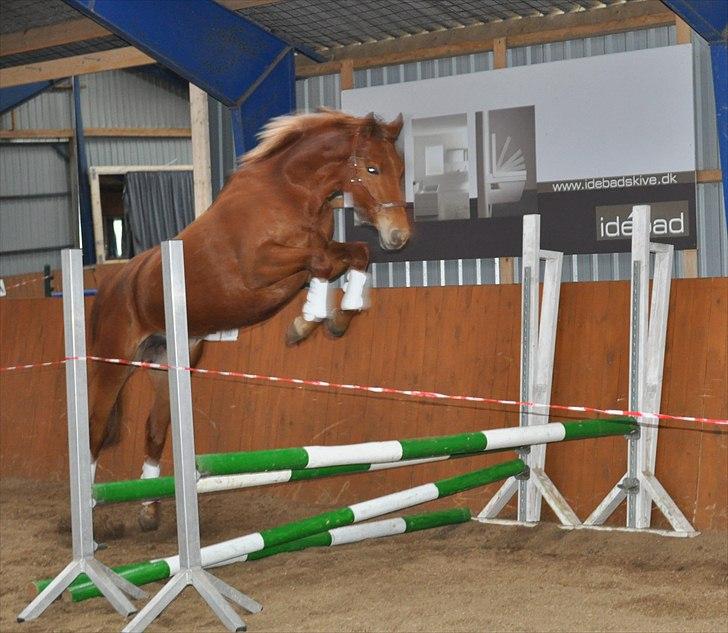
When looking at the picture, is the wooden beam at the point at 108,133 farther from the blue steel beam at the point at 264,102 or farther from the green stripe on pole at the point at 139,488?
the green stripe on pole at the point at 139,488

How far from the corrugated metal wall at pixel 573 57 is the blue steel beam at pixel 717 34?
1.83 metres

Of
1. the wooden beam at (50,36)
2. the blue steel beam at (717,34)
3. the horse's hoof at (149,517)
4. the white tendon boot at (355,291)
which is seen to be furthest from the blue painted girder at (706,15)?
the wooden beam at (50,36)

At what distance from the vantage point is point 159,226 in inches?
732

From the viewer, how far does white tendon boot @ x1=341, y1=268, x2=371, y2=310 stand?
13.7ft

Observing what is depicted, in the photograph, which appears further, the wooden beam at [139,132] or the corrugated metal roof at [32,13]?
the wooden beam at [139,132]

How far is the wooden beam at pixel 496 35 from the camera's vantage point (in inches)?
286

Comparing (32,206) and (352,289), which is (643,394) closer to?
(352,289)

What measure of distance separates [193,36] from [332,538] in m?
2.83

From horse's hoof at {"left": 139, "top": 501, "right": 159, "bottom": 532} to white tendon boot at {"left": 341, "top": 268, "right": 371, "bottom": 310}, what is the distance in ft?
6.60

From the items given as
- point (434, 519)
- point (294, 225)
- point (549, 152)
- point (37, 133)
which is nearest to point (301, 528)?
point (434, 519)

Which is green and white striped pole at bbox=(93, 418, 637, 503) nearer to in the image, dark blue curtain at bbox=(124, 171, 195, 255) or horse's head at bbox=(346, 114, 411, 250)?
Result: horse's head at bbox=(346, 114, 411, 250)

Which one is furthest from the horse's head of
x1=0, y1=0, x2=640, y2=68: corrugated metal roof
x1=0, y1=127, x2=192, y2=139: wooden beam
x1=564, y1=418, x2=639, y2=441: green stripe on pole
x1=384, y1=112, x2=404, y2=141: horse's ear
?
x1=0, y1=127, x2=192, y2=139: wooden beam

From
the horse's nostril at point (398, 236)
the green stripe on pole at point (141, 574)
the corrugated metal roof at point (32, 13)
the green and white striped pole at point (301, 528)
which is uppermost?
the corrugated metal roof at point (32, 13)

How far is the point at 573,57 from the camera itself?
25.0ft
